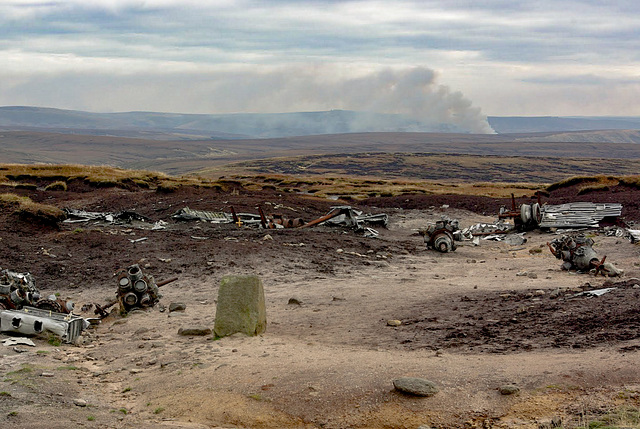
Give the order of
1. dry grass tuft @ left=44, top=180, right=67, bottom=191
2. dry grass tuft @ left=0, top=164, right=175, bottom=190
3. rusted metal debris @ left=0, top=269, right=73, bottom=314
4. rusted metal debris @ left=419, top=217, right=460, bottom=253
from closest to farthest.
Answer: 1. rusted metal debris @ left=0, top=269, right=73, bottom=314
2. rusted metal debris @ left=419, top=217, right=460, bottom=253
3. dry grass tuft @ left=44, top=180, right=67, bottom=191
4. dry grass tuft @ left=0, top=164, right=175, bottom=190

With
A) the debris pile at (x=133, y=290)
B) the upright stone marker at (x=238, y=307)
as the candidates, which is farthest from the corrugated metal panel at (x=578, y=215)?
the upright stone marker at (x=238, y=307)

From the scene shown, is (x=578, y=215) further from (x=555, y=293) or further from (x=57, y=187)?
(x=57, y=187)

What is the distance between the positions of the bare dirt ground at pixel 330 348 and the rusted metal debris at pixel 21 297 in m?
0.95

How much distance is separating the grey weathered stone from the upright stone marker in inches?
139

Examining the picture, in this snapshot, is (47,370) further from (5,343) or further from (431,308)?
(431,308)

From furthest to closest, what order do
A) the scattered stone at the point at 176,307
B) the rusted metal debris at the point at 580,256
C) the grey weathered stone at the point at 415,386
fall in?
the rusted metal debris at the point at 580,256 < the scattered stone at the point at 176,307 < the grey weathered stone at the point at 415,386

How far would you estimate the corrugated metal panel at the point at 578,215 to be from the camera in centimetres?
2552

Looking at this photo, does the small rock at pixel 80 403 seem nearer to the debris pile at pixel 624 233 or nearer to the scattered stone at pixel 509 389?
the scattered stone at pixel 509 389

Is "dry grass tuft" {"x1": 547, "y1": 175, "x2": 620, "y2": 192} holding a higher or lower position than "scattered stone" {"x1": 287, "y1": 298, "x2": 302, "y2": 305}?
higher

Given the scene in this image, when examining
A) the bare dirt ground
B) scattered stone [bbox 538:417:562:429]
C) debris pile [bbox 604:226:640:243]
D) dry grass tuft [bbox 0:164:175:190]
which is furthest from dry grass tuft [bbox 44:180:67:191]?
scattered stone [bbox 538:417:562:429]

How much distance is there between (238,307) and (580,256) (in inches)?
351

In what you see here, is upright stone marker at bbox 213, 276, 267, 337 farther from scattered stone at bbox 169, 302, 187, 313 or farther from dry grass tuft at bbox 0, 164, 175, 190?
dry grass tuft at bbox 0, 164, 175, 190

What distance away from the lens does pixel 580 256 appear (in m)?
15.2

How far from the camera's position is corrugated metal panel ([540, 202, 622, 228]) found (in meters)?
25.5
